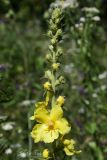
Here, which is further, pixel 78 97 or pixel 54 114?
pixel 78 97

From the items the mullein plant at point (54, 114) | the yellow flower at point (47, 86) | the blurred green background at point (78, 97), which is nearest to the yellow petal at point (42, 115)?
the mullein plant at point (54, 114)

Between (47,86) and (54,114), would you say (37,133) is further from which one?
(47,86)

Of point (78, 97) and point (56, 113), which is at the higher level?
point (78, 97)

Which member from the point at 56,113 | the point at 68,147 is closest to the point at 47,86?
the point at 56,113

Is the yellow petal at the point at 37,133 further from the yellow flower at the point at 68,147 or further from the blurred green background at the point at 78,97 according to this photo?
the blurred green background at the point at 78,97

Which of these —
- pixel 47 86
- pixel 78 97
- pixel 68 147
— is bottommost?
pixel 68 147

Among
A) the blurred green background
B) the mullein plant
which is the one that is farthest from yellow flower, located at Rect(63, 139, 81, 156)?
the blurred green background

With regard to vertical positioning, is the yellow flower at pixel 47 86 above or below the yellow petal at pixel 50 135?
above
